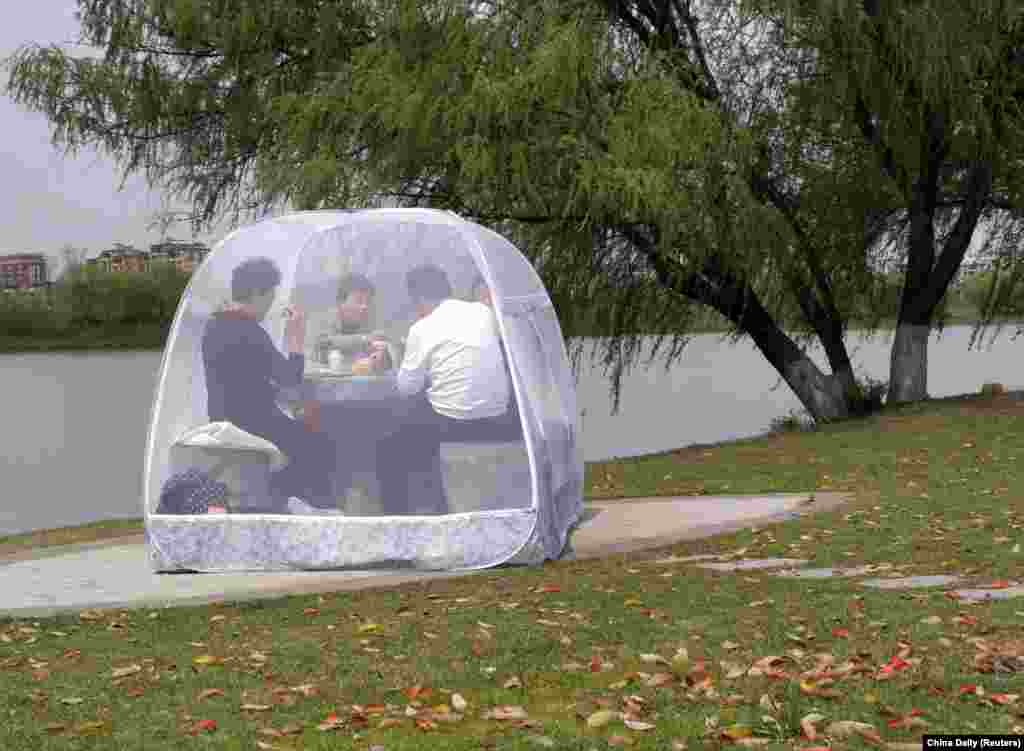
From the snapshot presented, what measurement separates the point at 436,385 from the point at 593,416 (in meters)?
18.0

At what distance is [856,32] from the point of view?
14625mm

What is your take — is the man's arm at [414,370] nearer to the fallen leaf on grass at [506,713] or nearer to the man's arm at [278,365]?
the man's arm at [278,365]

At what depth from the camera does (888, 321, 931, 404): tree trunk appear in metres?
17.7

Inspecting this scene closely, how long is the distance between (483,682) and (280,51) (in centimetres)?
1289

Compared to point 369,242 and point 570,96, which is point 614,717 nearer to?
point 369,242

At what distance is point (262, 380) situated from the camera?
8203 mm

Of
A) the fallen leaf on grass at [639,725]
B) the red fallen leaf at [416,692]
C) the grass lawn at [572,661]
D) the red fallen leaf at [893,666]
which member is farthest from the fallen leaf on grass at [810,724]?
the red fallen leaf at [416,692]

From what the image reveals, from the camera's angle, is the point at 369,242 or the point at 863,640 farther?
the point at 369,242

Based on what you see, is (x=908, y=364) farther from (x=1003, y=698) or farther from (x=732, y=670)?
(x=1003, y=698)

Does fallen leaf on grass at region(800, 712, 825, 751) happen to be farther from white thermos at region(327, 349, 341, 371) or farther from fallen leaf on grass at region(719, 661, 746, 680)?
white thermos at region(327, 349, 341, 371)

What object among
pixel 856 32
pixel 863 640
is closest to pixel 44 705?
pixel 863 640

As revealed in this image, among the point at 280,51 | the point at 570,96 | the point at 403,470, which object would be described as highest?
the point at 280,51

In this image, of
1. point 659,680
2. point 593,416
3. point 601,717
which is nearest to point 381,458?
point 659,680

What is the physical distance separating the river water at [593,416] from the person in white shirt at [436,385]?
593 centimetres
